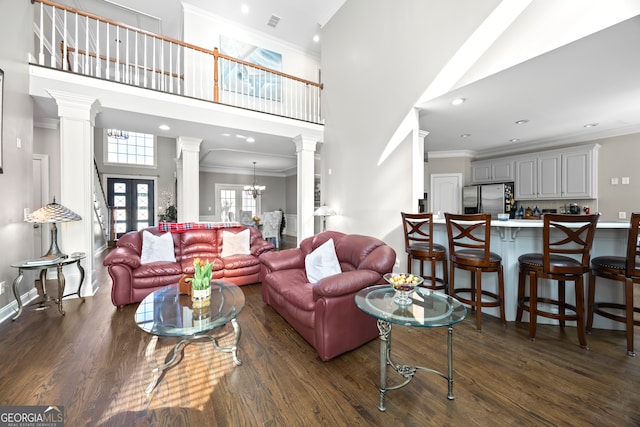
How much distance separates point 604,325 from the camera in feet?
8.14

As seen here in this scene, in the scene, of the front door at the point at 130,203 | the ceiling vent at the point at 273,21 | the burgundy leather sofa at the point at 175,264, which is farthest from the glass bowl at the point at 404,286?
the front door at the point at 130,203

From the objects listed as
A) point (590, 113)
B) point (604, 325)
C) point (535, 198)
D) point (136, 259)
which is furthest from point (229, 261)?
point (535, 198)

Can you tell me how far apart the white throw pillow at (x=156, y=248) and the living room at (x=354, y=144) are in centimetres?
72

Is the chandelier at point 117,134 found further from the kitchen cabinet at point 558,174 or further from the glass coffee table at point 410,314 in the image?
the kitchen cabinet at point 558,174

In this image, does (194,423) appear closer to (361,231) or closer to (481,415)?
(481,415)

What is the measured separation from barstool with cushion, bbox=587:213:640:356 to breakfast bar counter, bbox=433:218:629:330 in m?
0.14

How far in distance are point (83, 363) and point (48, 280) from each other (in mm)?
3264

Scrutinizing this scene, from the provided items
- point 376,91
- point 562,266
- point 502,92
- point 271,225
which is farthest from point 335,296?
point 271,225

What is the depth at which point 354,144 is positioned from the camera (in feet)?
15.0

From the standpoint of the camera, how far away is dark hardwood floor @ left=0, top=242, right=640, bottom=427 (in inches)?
57.8

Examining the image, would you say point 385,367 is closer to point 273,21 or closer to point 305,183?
point 305,183

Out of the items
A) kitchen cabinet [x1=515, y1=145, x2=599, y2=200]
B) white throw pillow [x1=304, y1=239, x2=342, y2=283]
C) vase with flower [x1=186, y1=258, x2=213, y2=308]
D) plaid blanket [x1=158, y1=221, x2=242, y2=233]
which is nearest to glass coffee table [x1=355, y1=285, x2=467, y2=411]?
white throw pillow [x1=304, y1=239, x2=342, y2=283]

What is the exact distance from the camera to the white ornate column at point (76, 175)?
333 cm

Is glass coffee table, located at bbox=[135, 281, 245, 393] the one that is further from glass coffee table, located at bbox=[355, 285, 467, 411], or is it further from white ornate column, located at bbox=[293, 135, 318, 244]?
white ornate column, located at bbox=[293, 135, 318, 244]
